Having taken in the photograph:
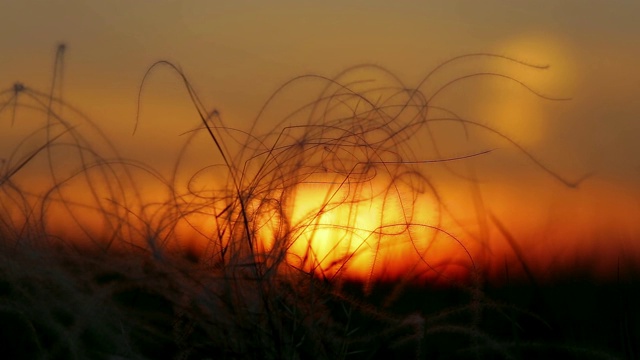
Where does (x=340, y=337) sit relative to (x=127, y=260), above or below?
below

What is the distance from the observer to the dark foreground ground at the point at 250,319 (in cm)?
237

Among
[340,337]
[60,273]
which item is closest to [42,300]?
[60,273]

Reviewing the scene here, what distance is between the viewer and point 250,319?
2359mm

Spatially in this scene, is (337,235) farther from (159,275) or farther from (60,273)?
(60,273)

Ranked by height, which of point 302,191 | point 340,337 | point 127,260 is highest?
point 302,191

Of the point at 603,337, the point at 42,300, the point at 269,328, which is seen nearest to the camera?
the point at 269,328

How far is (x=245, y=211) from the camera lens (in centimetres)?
248

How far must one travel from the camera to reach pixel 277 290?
2412 mm

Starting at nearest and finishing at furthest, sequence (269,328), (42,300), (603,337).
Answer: (269,328)
(42,300)
(603,337)

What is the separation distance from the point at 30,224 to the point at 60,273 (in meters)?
0.40

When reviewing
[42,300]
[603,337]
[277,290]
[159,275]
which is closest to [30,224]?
[42,300]

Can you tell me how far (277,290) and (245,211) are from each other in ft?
0.64

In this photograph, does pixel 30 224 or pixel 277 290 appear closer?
pixel 277 290

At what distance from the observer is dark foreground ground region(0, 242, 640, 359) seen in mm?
2373
